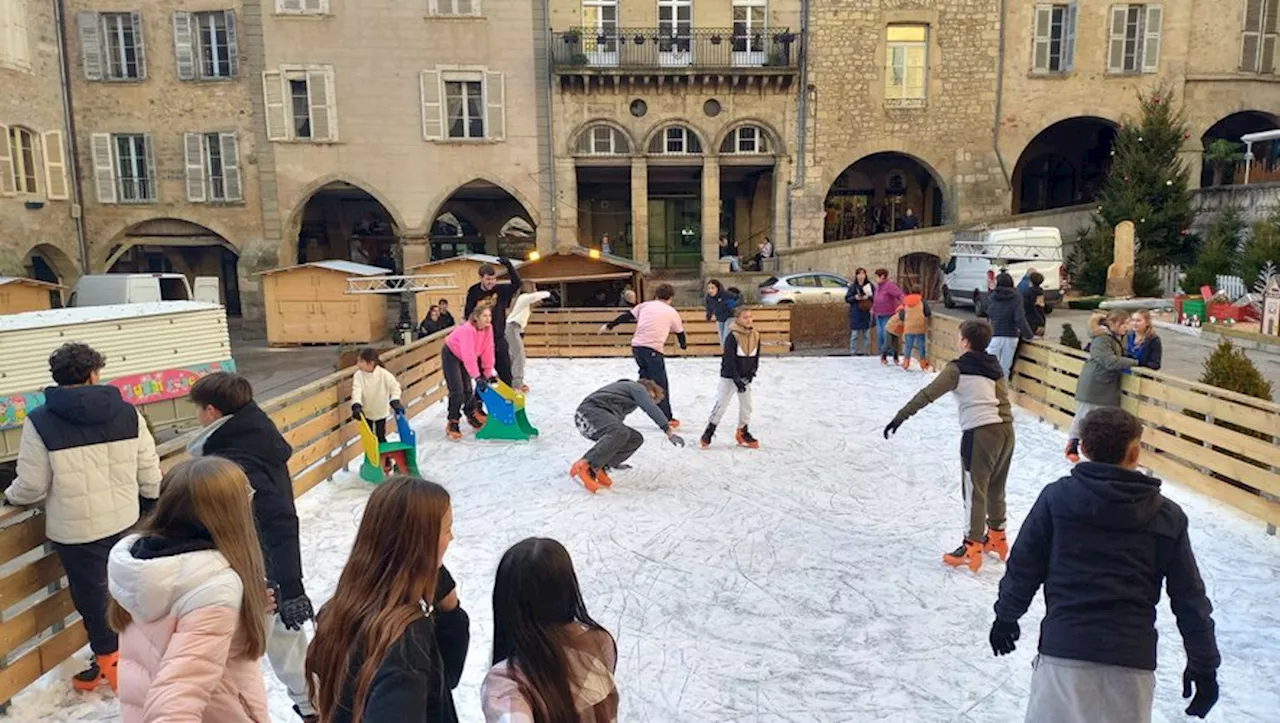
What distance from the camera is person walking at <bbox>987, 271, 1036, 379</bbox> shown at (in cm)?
931

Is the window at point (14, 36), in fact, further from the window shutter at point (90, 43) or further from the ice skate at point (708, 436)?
the ice skate at point (708, 436)

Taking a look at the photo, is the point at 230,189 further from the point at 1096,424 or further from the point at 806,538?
the point at 1096,424

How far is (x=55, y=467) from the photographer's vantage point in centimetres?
362

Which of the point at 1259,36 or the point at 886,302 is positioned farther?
the point at 1259,36

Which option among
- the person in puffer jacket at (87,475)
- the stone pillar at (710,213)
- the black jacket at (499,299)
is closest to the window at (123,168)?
the stone pillar at (710,213)

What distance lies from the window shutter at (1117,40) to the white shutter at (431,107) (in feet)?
60.9

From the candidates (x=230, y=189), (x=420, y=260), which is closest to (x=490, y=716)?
(x=420, y=260)

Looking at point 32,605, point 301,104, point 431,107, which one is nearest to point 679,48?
point 431,107

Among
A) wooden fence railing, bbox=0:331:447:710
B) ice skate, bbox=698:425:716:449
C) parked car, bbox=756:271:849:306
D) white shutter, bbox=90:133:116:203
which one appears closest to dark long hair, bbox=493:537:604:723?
wooden fence railing, bbox=0:331:447:710

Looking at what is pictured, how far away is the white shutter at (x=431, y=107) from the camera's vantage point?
70.0 feet

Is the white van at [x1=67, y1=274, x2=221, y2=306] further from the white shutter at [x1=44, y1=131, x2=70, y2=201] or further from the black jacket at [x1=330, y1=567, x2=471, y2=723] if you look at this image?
the black jacket at [x1=330, y1=567, x2=471, y2=723]

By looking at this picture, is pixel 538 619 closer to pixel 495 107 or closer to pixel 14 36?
pixel 495 107

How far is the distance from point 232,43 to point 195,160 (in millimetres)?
3303

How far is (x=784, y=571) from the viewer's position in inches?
210
